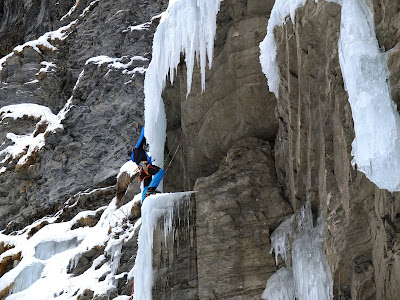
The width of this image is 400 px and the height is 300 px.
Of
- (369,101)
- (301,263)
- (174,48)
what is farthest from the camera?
(174,48)

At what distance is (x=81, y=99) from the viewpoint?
64.2 ft

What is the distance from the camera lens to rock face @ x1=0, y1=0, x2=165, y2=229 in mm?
17672

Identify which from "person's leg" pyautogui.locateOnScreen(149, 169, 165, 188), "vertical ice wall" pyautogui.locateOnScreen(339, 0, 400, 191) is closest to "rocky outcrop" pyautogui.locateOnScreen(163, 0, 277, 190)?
"person's leg" pyautogui.locateOnScreen(149, 169, 165, 188)

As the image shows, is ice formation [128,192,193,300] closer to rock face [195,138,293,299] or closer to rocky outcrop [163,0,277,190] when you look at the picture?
rock face [195,138,293,299]

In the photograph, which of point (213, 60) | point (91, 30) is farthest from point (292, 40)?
point (91, 30)

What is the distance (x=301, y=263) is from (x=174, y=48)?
15.9ft

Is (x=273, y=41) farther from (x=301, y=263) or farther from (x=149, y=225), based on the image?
(x=149, y=225)

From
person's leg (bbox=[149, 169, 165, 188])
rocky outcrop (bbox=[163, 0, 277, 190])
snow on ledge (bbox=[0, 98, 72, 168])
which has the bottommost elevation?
person's leg (bbox=[149, 169, 165, 188])

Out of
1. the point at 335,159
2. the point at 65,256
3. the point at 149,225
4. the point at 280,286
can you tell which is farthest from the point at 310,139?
the point at 65,256

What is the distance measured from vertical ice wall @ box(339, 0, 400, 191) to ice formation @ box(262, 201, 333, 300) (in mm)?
2082

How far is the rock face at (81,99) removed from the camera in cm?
1767

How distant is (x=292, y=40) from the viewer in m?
6.69

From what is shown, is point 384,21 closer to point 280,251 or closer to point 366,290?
point 366,290

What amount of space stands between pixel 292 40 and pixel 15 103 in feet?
56.9
